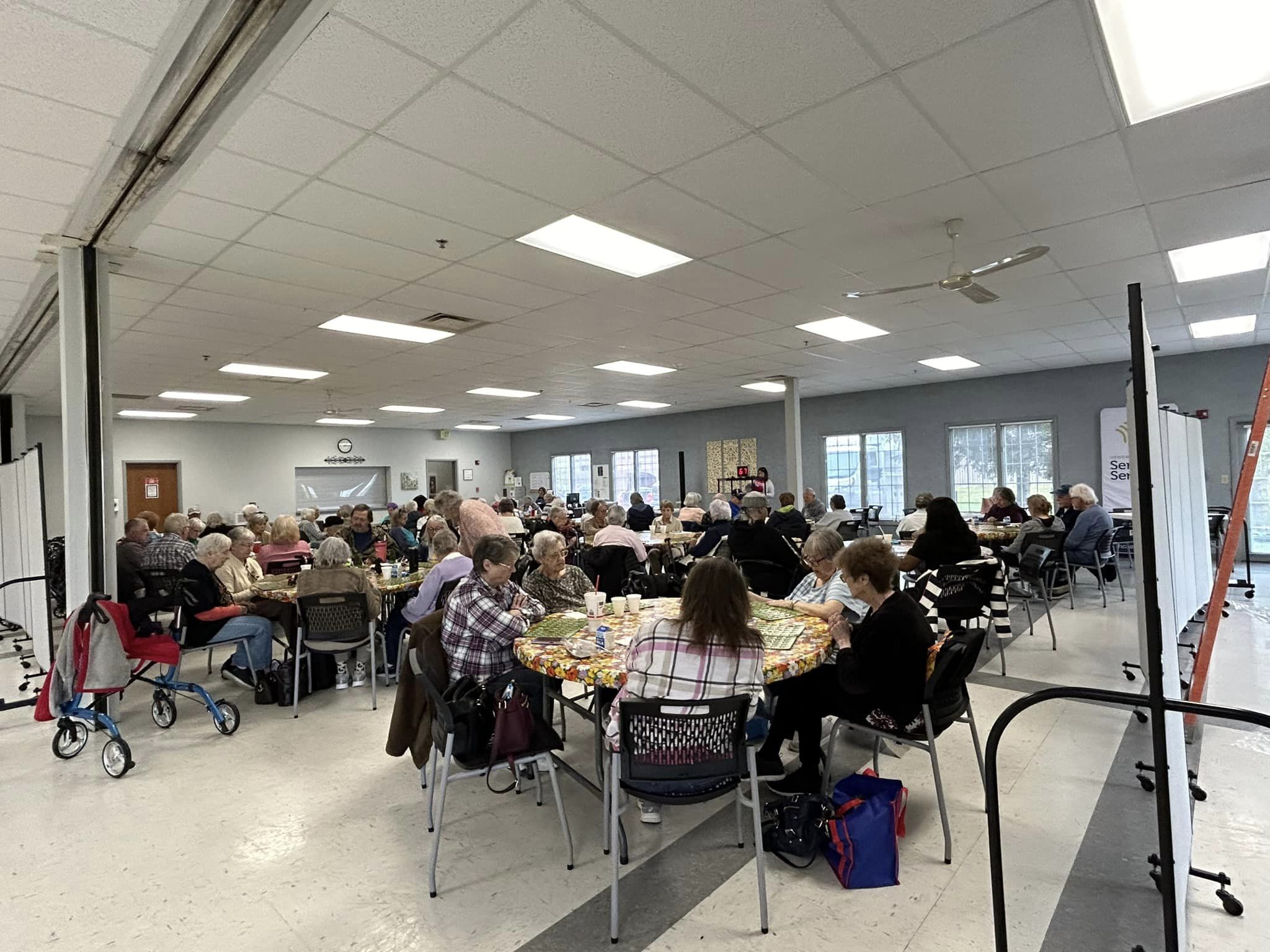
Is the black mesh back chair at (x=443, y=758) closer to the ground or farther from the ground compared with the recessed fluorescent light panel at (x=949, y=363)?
closer to the ground

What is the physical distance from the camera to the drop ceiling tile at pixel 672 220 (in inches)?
Answer: 135

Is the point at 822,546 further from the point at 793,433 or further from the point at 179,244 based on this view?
the point at 793,433

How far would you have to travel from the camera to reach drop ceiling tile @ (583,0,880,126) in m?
2.10

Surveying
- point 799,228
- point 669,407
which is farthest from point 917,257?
point 669,407

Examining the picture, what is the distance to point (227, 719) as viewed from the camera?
3.84 metres

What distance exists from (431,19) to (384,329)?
4249 millimetres

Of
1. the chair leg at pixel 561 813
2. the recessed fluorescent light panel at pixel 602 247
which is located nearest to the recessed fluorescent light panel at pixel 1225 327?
the recessed fluorescent light panel at pixel 602 247

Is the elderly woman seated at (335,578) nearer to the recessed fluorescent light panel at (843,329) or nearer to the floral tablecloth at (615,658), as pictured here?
the floral tablecloth at (615,658)

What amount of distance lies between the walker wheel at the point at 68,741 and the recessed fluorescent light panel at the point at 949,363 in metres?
8.93

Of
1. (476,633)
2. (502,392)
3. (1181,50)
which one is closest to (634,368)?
(502,392)

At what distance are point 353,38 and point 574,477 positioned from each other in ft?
48.4

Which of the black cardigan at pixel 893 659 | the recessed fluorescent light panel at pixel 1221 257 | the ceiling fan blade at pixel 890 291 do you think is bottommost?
the black cardigan at pixel 893 659

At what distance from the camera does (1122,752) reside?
3223mm

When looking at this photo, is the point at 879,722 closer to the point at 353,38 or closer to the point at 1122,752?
the point at 1122,752
